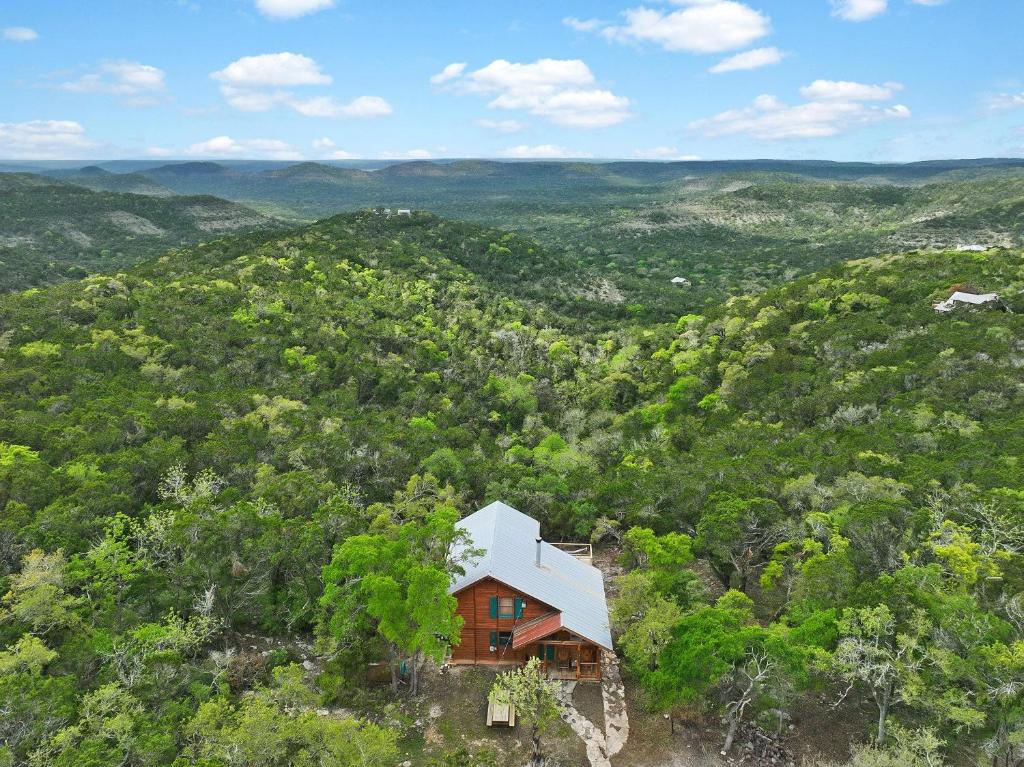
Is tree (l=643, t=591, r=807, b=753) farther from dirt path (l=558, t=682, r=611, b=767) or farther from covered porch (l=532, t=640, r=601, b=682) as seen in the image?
covered porch (l=532, t=640, r=601, b=682)

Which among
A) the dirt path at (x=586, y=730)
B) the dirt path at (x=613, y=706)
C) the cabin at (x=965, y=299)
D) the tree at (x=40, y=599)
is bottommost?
the dirt path at (x=613, y=706)

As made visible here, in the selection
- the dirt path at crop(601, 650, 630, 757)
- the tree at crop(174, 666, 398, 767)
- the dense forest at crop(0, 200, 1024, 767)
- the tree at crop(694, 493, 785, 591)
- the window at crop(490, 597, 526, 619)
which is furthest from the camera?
the tree at crop(694, 493, 785, 591)

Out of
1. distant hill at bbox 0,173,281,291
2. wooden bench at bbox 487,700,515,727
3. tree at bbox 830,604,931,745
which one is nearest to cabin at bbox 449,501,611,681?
wooden bench at bbox 487,700,515,727

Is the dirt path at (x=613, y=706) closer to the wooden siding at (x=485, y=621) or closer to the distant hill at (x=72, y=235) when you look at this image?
the wooden siding at (x=485, y=621)

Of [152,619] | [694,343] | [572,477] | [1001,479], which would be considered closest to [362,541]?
[152,619]

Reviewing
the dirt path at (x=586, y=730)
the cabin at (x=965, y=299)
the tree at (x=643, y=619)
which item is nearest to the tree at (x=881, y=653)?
the tree at (x=643, y=619)

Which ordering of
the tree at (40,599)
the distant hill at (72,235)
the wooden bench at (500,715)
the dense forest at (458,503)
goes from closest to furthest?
1. the dense forest at (458,503)
2. the wooden bench at (500,715)
3. the tree at (40,599)
4. the distant hill at (72,235)

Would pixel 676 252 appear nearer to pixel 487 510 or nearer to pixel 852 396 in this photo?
pixel 852 396

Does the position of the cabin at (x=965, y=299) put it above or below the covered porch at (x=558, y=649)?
above
